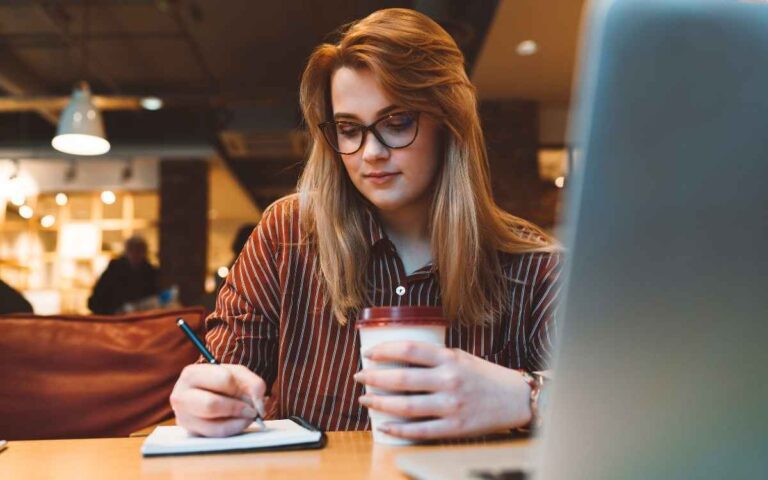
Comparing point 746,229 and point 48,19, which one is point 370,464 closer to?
point 746,229

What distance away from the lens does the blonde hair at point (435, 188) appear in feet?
4.16

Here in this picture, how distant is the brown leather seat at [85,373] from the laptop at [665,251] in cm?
154

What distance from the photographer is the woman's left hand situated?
77 cm

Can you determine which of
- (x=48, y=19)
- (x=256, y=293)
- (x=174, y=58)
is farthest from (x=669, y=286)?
(x=174, y=58)

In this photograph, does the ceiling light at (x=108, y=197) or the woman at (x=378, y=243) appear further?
the ceiling light at (x=108, y=197)

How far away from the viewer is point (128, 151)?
8734 mm

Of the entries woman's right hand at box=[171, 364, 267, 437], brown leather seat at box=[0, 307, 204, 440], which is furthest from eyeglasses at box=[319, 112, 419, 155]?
brown leather seat at box=[0, 307, 204, 440]

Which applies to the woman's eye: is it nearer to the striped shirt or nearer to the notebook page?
the striped shirt

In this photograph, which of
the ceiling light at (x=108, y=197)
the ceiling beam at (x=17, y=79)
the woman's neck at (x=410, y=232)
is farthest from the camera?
the ceiling light at (x=108, y=197)

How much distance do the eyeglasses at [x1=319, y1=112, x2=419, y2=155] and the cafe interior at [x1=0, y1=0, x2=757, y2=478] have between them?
267 millimetres

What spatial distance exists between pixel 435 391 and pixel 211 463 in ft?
0.80

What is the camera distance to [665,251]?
0.39 m

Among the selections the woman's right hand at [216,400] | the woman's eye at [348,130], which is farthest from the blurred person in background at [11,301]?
the woman's right hand at [216,400]

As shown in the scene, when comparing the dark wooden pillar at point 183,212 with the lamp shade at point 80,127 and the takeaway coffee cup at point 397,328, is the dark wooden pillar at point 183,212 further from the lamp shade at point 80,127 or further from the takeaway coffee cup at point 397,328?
the takeaway coffee cup at point 397,328
